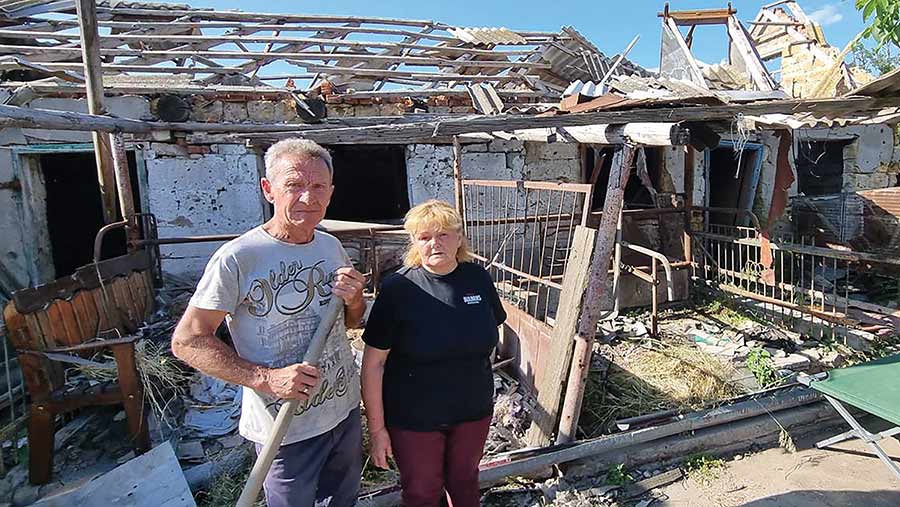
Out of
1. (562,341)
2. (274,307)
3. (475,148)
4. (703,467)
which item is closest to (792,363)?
(703,467)

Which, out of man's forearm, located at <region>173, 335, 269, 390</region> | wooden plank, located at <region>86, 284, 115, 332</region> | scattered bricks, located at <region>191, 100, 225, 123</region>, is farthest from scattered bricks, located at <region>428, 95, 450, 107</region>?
man's forearm, located at <region>173, 335, 269, 390</region>

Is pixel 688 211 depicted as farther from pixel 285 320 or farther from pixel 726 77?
pixel 285 320

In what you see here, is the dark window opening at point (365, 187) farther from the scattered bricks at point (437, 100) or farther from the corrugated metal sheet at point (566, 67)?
the corrugated metal sheet at point (566, 67)

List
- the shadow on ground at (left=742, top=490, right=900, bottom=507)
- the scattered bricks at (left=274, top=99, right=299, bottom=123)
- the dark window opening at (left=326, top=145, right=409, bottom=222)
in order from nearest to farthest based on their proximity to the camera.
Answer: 1. the shadow on ground at (left=742, top=490, right=900, bottom=507)
2. the scattered bricks at (left=274, top=99, right=299, bottom=123)
3. the dark window opening at (left=326, top=145, right=409, bottom=222)

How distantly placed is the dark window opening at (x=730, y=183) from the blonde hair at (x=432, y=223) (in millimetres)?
7786

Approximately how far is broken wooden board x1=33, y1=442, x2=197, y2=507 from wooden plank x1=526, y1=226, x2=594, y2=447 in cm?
216

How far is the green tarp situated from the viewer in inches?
111

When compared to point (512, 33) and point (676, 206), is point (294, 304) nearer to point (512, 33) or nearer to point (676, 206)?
point (676, 206)

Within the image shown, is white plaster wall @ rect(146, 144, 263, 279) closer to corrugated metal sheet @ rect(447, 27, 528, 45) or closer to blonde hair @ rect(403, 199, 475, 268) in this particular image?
corrugated metal sheet @ rect(447, 27, 528, 45)

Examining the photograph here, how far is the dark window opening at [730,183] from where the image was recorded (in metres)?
8.91

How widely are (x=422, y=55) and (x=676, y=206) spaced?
469cm

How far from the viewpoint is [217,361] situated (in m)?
1.63

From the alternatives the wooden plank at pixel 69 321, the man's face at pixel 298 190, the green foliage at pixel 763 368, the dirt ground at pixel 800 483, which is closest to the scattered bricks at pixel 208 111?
the wooden plank at pixel 69 321

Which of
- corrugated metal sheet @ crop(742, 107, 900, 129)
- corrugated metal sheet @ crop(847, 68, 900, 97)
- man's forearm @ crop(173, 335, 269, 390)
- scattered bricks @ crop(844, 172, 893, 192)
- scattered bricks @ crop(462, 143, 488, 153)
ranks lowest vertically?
man's forearm @ crop(173, 335, 269, 390)
